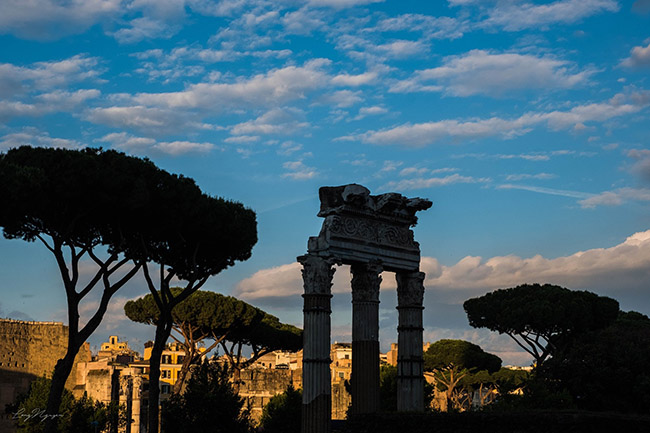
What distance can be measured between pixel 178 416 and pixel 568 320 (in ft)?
78.2

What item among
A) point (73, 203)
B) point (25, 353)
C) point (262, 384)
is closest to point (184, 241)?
point (73, 203)

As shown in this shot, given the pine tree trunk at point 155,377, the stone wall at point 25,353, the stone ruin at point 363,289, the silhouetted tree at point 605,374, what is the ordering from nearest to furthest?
the stone ruin at point 363,289 → the pine tree trunk at point 155,377 → the silhouetted tree at point 605,374 → the stone wall at point 25,353

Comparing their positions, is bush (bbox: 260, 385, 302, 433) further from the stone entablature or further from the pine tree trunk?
the stone entablature

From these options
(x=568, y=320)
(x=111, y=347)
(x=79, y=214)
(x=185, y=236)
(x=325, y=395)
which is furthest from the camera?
(x=111, y=347)

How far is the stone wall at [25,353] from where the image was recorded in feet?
169

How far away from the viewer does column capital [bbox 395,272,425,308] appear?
70.3 feet

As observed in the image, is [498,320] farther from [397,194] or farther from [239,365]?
[397,194]

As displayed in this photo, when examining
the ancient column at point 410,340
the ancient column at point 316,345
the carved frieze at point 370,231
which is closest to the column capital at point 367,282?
the carved frieze at point 370,231

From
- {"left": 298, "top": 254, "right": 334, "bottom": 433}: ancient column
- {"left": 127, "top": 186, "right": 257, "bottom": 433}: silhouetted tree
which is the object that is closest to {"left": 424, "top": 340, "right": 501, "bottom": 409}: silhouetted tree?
{"left": 127, "top": 186, "right": 257, "bottom": 433}: silhouetted tree

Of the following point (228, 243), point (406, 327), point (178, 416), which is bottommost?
point (178, 416)

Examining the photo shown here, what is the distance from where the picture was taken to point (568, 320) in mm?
42812

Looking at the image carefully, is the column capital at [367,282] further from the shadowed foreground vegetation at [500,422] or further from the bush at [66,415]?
the bush at [66,415]

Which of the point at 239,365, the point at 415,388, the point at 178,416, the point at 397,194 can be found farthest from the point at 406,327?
the point at 239,365

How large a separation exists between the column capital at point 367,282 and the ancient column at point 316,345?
117 centimetres
